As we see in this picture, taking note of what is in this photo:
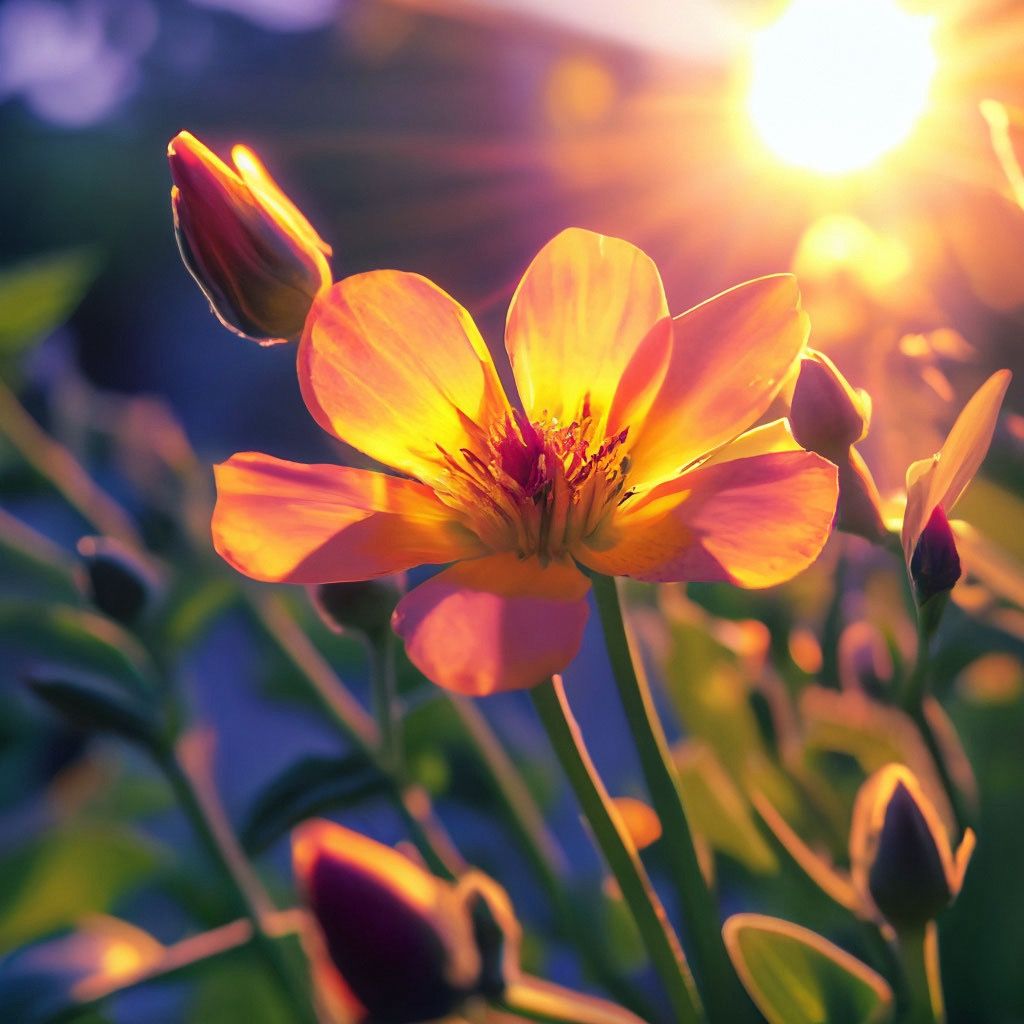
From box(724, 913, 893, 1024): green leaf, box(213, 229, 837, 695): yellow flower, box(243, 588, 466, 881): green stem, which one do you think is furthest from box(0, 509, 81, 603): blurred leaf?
box(724, 913, 893, 1024): green leaf

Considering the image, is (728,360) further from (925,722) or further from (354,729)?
(354,729)

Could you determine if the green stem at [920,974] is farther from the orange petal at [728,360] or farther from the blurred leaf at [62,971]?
the blurred leaf at [62,971]

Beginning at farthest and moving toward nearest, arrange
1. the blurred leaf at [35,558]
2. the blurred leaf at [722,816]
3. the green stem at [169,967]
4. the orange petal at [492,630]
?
1. the blurred leaf at [35,558]
2. the blurred leaf at [722,816]
3. the green stem at [169,967]
4. the orange petal at [492,630]

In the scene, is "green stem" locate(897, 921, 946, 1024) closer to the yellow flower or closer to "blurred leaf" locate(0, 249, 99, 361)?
the yellow flower

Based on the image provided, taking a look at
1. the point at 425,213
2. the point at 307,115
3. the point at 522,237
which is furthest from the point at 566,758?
the point at 307,115

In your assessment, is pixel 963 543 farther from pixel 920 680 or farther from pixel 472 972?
pixel 472 972

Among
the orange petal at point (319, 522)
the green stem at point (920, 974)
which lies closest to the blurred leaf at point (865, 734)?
the green stem at point (920, 974)
